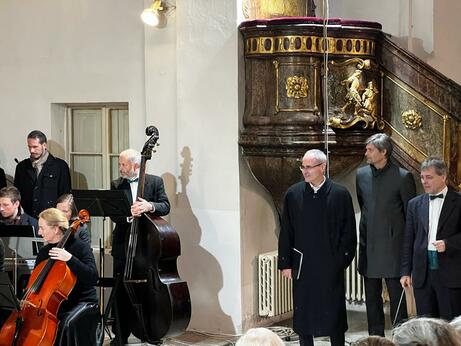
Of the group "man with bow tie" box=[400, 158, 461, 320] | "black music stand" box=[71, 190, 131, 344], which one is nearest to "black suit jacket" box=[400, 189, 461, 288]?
"man with bow tie" box=[400, 158, 461, 320]

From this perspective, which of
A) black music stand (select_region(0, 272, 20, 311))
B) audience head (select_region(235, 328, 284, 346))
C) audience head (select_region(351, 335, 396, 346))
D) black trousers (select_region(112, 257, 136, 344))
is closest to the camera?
audience head (select_region(351, 335, 396, 346))

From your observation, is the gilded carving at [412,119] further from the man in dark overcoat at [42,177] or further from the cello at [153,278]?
the man in dark overcoat at [42,177]

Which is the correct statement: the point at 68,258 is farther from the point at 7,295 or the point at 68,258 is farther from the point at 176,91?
the point at 176,91

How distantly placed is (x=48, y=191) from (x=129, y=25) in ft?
5.07

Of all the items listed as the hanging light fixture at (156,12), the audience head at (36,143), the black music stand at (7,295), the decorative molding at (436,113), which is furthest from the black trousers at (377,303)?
the audience head at (36,143)

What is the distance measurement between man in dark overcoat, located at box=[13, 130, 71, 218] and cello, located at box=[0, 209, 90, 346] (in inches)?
83.6

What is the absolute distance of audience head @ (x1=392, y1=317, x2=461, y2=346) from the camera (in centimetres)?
305

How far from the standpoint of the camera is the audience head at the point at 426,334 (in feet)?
10.00

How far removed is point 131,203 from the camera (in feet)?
22.6

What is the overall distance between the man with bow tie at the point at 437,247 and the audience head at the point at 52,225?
225 cm

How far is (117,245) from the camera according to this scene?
6.89 metres

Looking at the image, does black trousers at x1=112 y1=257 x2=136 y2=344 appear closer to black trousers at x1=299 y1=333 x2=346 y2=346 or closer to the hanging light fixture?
black trousers at x1=299 y1=333 x2=346 y2=346

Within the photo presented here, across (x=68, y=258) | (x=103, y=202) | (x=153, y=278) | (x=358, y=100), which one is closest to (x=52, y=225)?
(x=68, y=258)

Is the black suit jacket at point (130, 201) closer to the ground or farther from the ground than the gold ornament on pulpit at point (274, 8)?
closer to the ground
